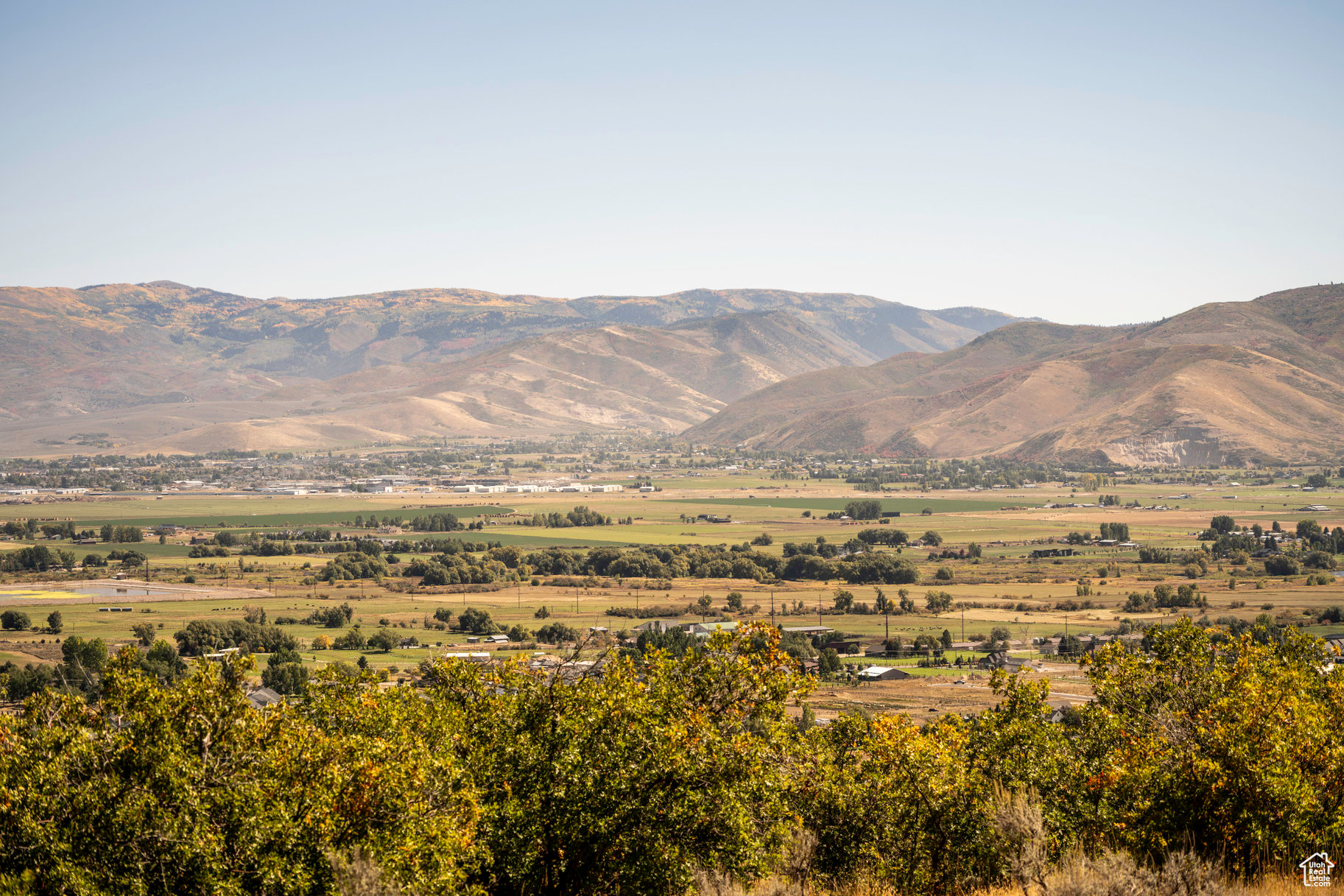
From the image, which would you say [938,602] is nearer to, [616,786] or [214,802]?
[616,786]

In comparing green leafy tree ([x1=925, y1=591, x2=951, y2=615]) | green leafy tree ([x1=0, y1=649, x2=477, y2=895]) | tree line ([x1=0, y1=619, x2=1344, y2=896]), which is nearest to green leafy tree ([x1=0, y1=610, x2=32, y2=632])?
tree line ([x1=0, y1=619, x2=1344, y2=896])

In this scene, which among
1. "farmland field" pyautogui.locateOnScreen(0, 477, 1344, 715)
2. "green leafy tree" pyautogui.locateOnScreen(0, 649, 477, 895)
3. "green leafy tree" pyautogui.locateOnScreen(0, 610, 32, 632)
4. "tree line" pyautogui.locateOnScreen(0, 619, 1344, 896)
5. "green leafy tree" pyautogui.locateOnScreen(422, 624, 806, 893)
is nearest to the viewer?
"green leafy tree" pyautogui.locateOnScreen(0, 649, 477, 895)

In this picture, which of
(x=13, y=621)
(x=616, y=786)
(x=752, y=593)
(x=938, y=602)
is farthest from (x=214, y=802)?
(x=752, y=593)

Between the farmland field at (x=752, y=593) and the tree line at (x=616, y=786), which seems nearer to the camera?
the tree line at (x=616, y=786)

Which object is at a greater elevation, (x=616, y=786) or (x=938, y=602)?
(x=616, y=786)

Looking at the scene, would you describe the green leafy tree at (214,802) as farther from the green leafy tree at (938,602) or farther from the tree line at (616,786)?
the green leafy tree at (938,602)

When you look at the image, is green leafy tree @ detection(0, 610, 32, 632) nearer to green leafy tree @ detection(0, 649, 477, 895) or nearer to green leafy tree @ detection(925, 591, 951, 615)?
green leafy tree @ detection(925, 591, 951, 615)

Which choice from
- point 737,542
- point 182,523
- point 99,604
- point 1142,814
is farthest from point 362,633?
point 182,523

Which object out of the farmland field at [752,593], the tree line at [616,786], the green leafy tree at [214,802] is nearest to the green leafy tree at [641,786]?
the tree line at [616,786]

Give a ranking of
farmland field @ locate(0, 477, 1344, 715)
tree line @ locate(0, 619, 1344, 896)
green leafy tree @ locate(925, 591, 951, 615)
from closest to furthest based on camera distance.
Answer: tree line @ locate(0, 619, 1344, 896)
farmland field @ locate(0, 477, 1344, 715)
green leafy tree @ locate(925, 591, 951, 615)

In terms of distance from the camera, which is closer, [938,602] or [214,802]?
[214,802]

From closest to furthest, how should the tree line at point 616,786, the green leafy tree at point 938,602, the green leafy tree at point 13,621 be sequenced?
1. the tree line at point 616,786
2. the green leafy tree at point 13,621
3. the green leafy tree at point 938,602

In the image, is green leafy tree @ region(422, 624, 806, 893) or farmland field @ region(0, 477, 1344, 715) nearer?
green leafy tree @ region(422, 624, 806, 893)
